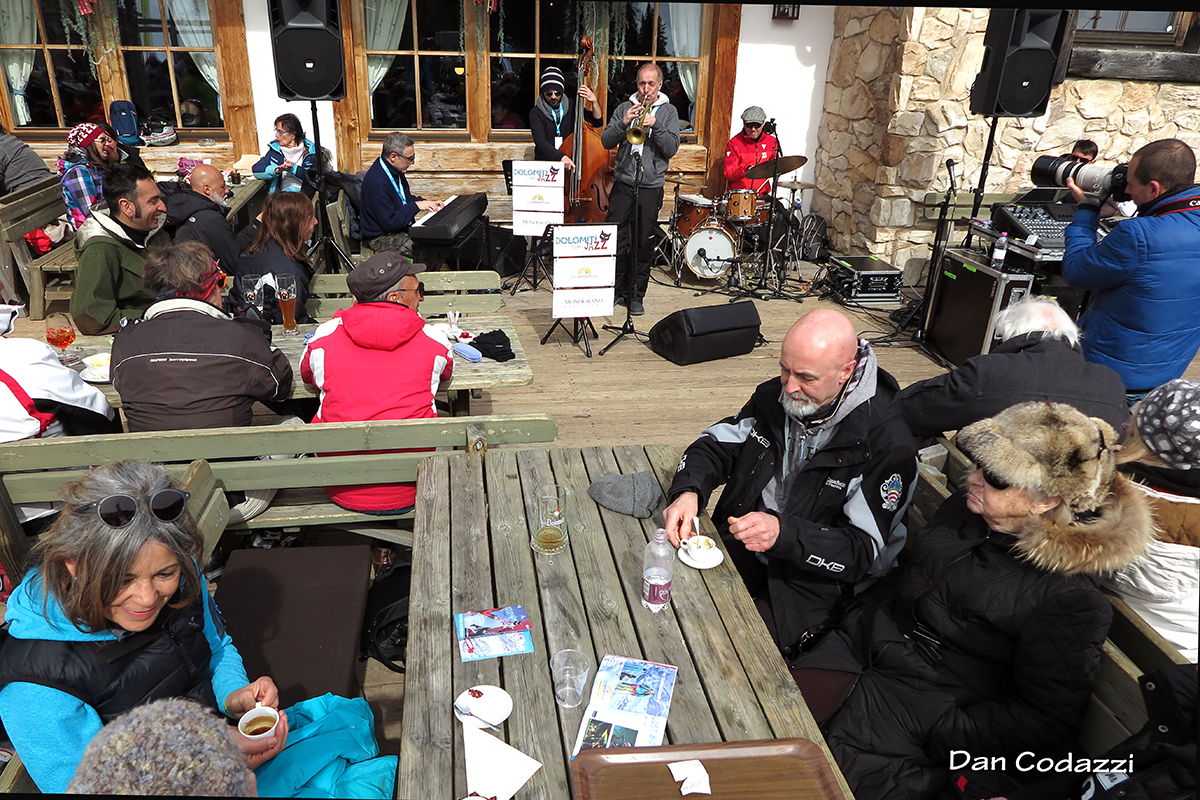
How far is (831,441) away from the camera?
7.80 feet

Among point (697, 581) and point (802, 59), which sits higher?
point (802, 59)

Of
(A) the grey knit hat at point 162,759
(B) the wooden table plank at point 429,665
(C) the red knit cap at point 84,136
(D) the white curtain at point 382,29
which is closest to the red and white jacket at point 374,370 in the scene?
(B) the wooden table plank at point 429,665

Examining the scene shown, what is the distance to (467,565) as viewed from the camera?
7.18ft

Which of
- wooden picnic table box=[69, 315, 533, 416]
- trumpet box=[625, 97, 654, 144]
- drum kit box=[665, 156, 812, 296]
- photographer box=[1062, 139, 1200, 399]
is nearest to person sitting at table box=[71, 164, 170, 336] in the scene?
wooden picnic table box=[69, 315, 533, 416]

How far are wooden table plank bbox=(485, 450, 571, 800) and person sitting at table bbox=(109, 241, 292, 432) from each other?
110cm

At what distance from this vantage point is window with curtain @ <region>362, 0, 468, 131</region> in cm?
779

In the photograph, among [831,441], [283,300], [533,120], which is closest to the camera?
[831,441]

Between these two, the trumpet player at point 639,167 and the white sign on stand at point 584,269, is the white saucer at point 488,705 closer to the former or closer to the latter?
the white sign on stand at point 584,269

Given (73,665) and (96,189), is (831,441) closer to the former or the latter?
(73,665)

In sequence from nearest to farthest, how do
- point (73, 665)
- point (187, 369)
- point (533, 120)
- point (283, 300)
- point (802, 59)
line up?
1. point (73, 665)
2. point (187, 369)
3. point (283, 300)
4. point (533, 120)
5. point (802, 59)

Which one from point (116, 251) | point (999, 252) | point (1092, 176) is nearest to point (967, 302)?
point (999, 252)

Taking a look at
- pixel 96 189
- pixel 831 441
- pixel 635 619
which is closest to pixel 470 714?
pixel 635 619

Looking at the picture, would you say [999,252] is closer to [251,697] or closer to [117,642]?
[251,697]

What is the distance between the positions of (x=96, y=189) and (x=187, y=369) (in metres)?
4.16
